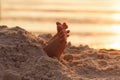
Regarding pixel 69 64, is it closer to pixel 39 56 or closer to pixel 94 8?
pixel 39 56

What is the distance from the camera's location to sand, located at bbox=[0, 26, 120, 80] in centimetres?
359

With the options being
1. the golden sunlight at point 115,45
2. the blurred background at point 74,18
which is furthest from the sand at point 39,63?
the blurred background at point 74,18

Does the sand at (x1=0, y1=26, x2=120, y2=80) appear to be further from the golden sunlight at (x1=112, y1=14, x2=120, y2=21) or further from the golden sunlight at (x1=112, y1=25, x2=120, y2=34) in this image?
the golden sunlight at (x1=112, y1=14, x2=120, y2=21)

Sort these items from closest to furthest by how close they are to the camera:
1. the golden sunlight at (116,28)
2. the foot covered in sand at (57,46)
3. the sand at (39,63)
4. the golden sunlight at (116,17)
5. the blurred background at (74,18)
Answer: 1. the sand at (39,63)
2. the foot covered in sand at (57,46)
3. the blurred background at (74,18)
4. the golden sunlight at (116,28)
5. the golden sunlight at (116,17)

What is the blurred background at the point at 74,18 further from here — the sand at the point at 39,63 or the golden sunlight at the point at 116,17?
the sand at the point at 39,63

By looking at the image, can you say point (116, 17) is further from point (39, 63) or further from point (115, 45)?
point (39, 63)

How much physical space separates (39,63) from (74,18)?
639 cm

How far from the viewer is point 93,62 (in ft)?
14.2

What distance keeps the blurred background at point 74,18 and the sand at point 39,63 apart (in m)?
2.26

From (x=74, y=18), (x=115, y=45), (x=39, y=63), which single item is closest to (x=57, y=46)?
(x=39, y=63)

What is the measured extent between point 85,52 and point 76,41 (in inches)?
87.6

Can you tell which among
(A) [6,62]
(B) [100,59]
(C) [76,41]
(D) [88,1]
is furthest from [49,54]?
(D) [88,1]

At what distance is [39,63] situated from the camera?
12.2 ft

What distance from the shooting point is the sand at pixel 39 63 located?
3594mm
